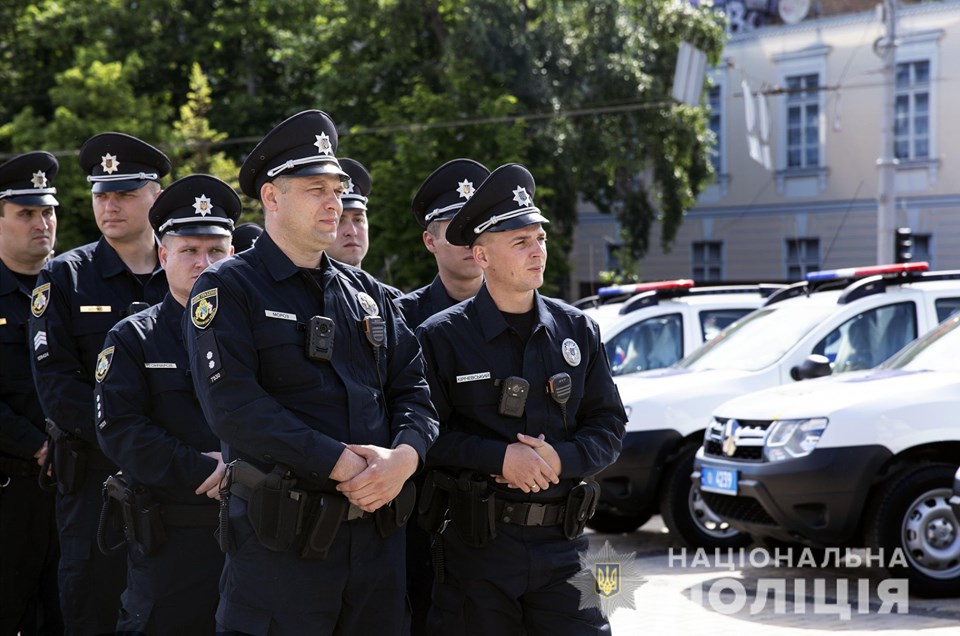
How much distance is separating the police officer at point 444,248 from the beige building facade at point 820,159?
2214cm

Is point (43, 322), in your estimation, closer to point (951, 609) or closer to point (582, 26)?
point (951, 609)

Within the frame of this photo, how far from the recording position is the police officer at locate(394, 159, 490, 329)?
18.7 feet

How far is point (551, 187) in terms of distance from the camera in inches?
1065

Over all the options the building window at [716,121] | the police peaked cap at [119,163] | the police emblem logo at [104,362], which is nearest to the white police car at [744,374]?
the police peaked cap at [119,163]

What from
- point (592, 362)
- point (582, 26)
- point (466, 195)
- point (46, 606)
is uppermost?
point (582, 26)

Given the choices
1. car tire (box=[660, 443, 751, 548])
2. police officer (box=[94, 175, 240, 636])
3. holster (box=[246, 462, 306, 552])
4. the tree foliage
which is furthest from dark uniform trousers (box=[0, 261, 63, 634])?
the tree foliage

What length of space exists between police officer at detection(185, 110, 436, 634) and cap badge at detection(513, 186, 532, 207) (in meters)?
0.74

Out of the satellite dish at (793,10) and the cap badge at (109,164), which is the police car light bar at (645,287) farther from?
the satellite dish at (793,10)

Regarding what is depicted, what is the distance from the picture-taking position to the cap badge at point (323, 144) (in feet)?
13.5

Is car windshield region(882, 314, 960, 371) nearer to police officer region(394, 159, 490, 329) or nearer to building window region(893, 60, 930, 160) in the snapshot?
police officer region(394, 159, 490, 329)

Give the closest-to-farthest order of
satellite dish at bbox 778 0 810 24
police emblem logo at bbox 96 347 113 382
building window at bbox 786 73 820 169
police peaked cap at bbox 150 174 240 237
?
police emblem logo at bbox 96 347 113 382
police peaked cap at bbox 150 174 240 237
building window at bbox 786 73 820 169
satellite dish at bbox 778 0 810 24

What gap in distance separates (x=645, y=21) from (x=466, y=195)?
77.8 feet

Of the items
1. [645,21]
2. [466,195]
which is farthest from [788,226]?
[466,195]

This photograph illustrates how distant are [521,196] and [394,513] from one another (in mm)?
1314
